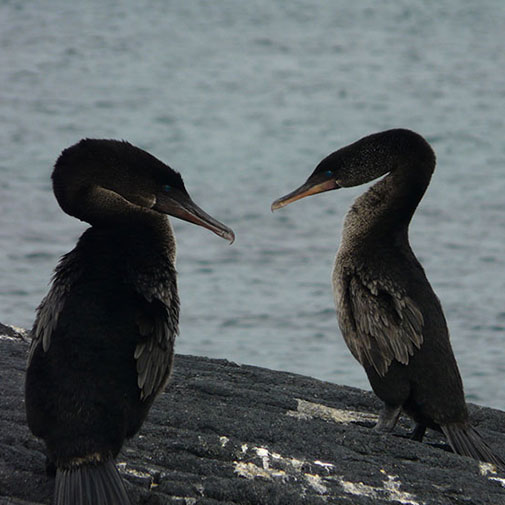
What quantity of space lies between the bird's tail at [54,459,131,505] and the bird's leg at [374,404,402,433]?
1.63m

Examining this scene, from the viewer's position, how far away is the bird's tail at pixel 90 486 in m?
4.05

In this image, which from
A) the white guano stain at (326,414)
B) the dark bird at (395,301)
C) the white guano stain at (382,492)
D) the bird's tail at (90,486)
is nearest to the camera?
the bird's tail at (90,486)

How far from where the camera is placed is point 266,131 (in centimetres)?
2216

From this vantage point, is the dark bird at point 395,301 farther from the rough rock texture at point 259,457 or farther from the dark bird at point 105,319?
the dark bird at point 105,319

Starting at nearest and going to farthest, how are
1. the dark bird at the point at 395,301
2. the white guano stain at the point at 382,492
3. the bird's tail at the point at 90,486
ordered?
the bird's tail at the point at 90,486
the white guano stain at the point at 382,492
the dark bird at the point at 395,301

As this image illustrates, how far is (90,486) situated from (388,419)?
5.84 feet

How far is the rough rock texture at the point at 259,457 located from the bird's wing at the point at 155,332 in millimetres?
346

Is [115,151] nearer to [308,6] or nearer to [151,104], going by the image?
[151,104]

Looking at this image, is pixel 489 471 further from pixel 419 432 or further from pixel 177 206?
pixel 177 206

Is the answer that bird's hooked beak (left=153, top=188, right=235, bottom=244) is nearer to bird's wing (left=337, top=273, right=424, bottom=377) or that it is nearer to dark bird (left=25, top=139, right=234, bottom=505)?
dark bird (left=25, top=139, right=234, bottom=505)

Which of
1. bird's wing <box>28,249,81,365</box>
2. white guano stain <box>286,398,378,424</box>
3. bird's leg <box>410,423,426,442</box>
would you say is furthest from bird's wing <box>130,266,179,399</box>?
bird's leg <box>410,423,426,442</box>

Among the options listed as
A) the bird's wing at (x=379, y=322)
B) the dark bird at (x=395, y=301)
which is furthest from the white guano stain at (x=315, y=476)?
the bird's wing at (x=379, y=322)

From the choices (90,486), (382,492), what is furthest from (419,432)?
(90,486)

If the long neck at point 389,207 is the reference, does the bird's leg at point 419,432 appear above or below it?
below
